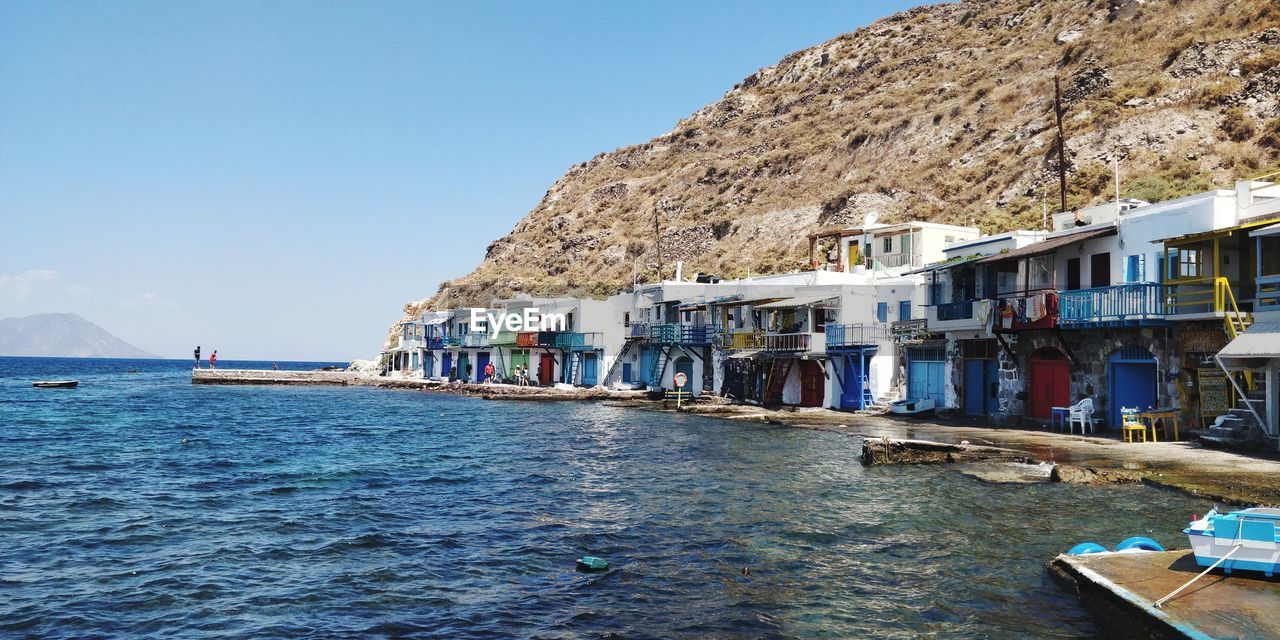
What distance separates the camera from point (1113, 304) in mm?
29766

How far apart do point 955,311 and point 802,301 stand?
10.3 metres

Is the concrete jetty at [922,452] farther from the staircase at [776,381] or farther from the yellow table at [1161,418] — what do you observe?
the staircase at [776,381]

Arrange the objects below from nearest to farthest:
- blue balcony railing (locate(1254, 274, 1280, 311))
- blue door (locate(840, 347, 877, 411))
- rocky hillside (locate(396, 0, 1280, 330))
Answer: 1. blue balcony railing (locate(1254, 274, 1280, 311))
2. blue door (locate(840, 347, 877, 411))
3. rocky hillside (locate(396, 0, 1280, 330))

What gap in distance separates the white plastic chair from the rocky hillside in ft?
84.0

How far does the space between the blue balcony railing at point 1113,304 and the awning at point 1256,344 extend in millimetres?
4059

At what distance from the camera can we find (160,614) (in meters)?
13.2

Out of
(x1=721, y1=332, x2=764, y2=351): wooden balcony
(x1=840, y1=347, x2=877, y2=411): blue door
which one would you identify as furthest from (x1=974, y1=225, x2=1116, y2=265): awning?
(x1=721, y1=332, x2=764, y2=351): wooden balcony

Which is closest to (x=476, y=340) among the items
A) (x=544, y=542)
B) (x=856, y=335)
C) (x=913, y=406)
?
(x=856, y=335)

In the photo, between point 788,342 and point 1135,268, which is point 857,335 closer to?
point 788,342

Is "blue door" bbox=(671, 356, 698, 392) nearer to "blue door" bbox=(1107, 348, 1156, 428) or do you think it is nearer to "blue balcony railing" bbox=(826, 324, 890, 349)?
"blue balcony railing" bbox=(826, 324, 890, 349)

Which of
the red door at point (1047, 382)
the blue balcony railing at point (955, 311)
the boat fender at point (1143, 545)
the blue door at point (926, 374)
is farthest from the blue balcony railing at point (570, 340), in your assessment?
the boat fender at point (1143, 545)

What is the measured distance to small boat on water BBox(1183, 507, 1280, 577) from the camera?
10.8 meters

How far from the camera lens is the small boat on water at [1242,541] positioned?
10820 millimetres

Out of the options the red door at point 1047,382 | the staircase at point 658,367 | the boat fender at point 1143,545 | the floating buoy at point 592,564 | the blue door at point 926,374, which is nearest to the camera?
the boat fender at point 1143,545
